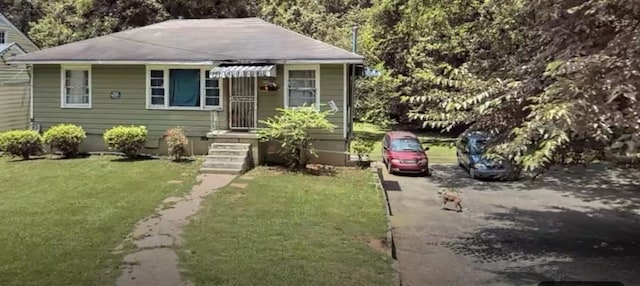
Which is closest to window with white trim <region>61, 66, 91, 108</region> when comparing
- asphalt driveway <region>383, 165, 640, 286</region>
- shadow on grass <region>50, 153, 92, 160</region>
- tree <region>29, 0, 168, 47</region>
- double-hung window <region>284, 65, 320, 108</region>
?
shadow on grass <region>50, 153, 92, 160</region>

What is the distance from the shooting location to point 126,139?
1773 centimetres

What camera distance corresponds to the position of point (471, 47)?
16.2 m

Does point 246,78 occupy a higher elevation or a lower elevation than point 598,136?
higher

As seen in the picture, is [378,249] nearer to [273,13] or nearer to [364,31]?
[364,31]

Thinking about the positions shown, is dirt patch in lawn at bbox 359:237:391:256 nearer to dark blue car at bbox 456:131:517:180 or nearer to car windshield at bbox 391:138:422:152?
dark blue car at bbox 456:131:517:180

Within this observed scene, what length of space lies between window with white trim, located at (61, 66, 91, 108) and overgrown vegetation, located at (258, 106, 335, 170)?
6.56 m

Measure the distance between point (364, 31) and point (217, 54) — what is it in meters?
19.7

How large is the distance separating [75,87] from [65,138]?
2208mm

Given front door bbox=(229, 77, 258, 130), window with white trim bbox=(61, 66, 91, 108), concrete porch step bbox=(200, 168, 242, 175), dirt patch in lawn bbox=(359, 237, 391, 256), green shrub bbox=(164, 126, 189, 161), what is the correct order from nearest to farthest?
1. dirt patch in lawn bbox=(359, 237, 391, 256)
2. concrete porch step bbox=(200, 168, 242, 175)
3. green shrub bbox=(164, 126, 189, 161)
4. front door bbox=(229, 77, 258, 130)
5. window with white trim bbox=(61, 66, 91, 108)

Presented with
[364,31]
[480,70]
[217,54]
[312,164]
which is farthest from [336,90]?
[364,31]

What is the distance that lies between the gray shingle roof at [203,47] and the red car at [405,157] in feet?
17.6

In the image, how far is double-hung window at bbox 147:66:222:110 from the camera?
61.4ft

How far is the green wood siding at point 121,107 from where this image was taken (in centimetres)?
1844

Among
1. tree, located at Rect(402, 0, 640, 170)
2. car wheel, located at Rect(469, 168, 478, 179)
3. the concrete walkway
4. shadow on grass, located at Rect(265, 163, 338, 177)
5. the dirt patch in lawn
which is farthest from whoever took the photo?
car wheel, located at Rect(469, 168, 478, 179)
